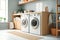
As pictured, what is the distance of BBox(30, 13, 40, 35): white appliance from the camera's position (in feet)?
16.3

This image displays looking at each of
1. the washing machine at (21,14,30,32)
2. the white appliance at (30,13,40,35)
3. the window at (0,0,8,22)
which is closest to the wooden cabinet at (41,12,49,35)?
the white appliance at (30,13,40,35)

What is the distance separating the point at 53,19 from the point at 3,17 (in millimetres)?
3319

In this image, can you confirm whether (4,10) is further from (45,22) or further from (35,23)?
(45,22)

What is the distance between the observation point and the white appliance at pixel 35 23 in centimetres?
497

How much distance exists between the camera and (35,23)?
16.9 ft

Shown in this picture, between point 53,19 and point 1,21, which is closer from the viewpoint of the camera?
point 53,19

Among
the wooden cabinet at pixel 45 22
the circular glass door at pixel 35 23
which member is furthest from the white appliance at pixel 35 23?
the wooden cabinet at pixel 45 22

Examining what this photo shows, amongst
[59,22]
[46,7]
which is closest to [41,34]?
[59,22]

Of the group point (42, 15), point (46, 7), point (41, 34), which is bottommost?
point (41, 34)

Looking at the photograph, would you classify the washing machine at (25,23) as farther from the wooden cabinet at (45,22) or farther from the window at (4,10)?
the window at (4,10)

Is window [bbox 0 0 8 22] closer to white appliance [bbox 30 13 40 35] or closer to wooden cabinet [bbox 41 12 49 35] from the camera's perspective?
white appliance [bbox 30 13 40 35]

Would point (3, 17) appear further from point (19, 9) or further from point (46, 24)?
Answer: point (46, 24)

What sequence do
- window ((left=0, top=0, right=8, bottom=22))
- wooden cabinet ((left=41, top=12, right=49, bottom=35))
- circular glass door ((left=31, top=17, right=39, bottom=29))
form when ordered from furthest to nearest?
window ((left=0, top=0, right=8, bottom=22)), circular glass door ((left=31, top=17, right=39, bottom=29)), wooden cabinet ((left=41, top=12, right=49, bottom=35))

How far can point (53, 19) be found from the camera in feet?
17.2
